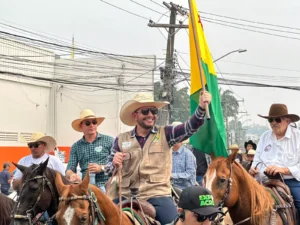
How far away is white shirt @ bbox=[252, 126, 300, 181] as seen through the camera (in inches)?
251

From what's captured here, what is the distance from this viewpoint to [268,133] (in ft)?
22.1

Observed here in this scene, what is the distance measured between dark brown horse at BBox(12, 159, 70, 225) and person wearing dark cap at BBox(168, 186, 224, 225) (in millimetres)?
2810

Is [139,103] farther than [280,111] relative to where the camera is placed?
No

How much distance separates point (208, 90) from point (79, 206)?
248 cm

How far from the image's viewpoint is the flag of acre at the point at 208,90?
6.02 meters

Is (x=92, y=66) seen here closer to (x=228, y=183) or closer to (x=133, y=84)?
(x=133, y=84)

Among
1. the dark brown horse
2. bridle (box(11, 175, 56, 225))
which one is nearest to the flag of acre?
the dark brown horse

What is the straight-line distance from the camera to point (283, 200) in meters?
6.19

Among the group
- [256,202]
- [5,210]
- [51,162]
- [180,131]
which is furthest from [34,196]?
[256,202]

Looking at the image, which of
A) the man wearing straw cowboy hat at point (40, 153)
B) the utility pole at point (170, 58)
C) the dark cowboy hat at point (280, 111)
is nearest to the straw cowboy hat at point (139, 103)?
the dark cowboy hat at point (280, 111)

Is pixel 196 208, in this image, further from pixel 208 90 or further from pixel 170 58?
pixel 170 58

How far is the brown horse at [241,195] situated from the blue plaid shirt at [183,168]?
318 centimetres

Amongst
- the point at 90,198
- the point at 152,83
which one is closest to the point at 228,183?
the point at 90,198

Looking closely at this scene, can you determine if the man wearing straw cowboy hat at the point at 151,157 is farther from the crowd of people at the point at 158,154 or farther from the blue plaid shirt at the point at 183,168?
the blue plaid shirt at the point at 183,168
